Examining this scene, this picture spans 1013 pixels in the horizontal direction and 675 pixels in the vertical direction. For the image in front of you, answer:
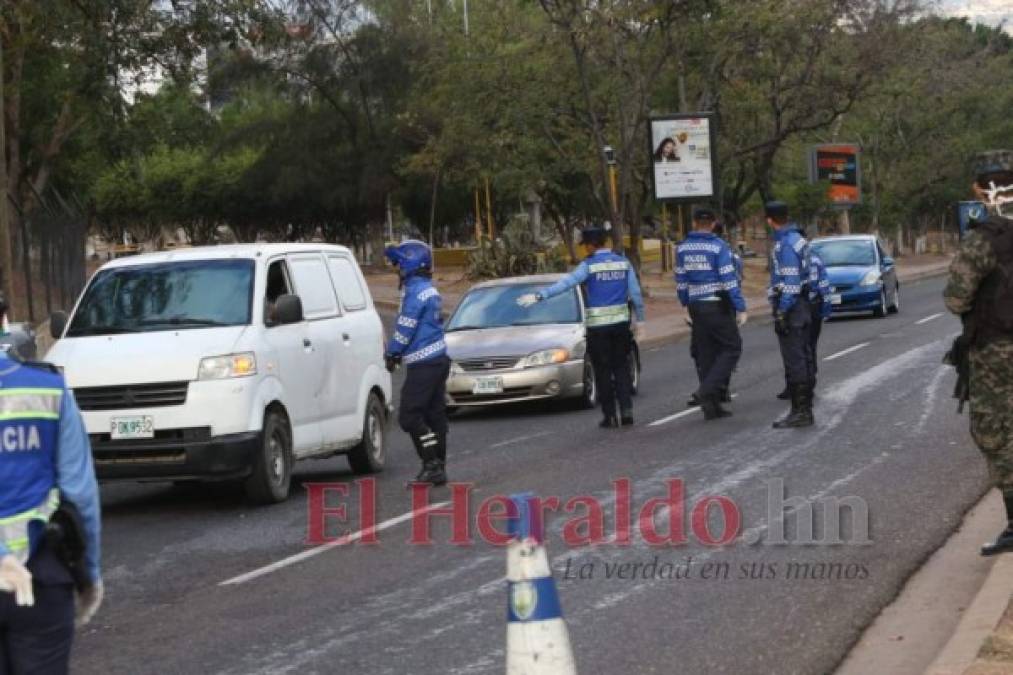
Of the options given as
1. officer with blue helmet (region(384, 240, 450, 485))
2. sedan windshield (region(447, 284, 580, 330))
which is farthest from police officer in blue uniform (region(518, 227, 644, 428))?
officer with blue helmet (region(384, 240, 450, 485))

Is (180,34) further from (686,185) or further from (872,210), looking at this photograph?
(872,210)

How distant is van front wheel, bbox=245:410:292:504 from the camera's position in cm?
1308

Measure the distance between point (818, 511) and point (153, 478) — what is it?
450 cm

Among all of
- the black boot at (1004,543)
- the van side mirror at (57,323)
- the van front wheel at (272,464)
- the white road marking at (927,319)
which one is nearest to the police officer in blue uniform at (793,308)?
the van front wheel at (272,464)

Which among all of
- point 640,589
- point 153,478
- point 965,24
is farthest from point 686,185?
point 965,24

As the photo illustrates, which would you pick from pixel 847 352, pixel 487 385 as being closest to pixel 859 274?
pixel 847 352

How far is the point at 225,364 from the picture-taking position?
13.0 meters

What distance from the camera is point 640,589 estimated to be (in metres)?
9.41

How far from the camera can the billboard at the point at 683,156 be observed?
41.9 metres

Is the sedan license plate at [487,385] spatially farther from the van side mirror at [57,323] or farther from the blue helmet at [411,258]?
the van side mirror at [57,323]

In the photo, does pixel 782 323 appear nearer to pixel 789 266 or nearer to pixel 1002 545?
pixel 789 266

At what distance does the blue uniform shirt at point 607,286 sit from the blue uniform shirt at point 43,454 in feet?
39.3

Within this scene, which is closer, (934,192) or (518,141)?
(518,141)

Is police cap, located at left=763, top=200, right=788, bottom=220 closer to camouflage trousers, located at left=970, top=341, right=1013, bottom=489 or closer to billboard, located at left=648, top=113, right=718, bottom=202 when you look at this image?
camouflage trousers, located at left=970, top=341, right=1013, bottom=489
